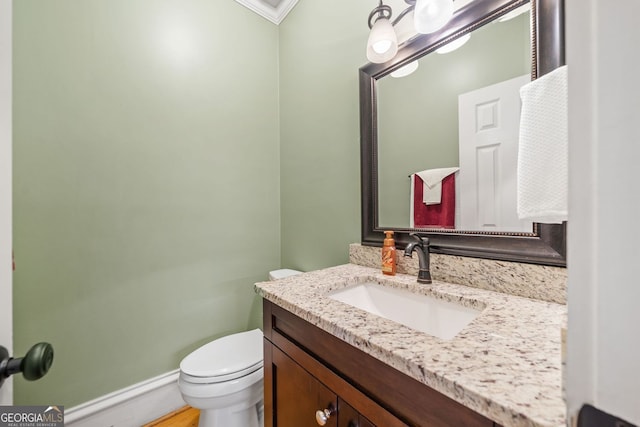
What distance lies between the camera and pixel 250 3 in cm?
161

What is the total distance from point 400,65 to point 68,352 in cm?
196

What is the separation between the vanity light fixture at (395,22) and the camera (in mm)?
833

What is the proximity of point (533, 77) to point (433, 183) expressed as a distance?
0.42 metres

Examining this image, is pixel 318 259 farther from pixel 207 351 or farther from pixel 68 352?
pixel 68 352

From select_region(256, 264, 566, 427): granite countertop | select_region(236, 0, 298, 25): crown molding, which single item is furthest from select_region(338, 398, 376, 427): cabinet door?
select_region(236, 0, 298, 25): crown molding

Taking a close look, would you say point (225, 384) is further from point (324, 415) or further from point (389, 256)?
point (389, 256)

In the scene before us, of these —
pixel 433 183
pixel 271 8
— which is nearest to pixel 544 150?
pixel 433 183

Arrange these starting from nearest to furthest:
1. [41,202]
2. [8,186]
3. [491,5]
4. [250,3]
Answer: [8,186] < [491,5] < [41,202] < [250,3]

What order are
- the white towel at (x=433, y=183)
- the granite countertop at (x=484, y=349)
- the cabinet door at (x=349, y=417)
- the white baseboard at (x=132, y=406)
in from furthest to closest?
the white baseboard at (x=132, y=406), the white towel at (x=433, y=183), the cabinet door at (x=349, y=417), the granite countertop at (x=484, y=349)

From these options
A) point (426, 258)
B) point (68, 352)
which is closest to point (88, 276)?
point (68, 352)

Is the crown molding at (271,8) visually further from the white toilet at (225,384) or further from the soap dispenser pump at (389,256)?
the white toilet at (225,384)

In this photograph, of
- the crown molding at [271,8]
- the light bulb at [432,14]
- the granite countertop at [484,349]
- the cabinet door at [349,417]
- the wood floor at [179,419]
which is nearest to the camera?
the granite countertop at [484,349]

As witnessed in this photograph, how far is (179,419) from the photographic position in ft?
4.20

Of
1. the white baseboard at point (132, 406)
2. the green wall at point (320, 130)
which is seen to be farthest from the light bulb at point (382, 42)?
the white baseboard at point (132, 406)
